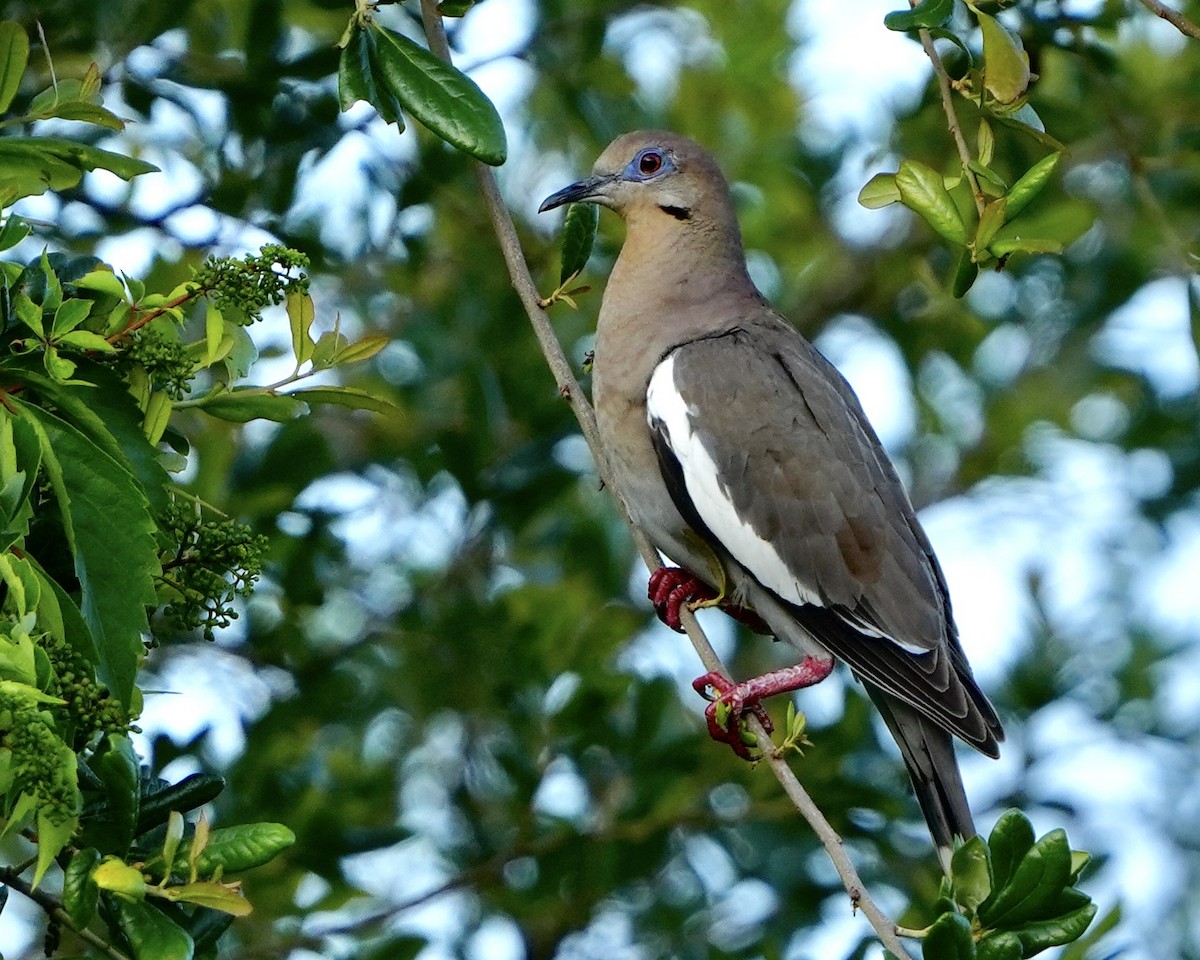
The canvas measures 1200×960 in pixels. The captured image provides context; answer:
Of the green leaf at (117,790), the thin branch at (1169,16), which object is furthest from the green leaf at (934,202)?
the green leaf at (117,790)

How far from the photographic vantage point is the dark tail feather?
3.54m

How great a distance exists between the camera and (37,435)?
188 centimetres

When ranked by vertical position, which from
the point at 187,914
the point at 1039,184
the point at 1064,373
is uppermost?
the point at 1039,184

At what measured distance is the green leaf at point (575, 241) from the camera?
121 inches

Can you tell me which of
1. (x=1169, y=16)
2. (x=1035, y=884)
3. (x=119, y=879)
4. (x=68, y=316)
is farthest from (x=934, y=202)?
(x=119, y=879)

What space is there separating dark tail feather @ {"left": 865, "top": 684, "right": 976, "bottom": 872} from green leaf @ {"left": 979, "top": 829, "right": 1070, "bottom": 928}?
142 centimetres

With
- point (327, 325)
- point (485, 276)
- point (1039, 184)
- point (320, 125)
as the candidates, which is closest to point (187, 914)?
point (1039, 184)

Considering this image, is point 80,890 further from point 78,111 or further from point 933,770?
point 933,770

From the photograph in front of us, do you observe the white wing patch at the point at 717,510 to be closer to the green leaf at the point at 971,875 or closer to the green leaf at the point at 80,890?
the green leaf at the point at 971,875

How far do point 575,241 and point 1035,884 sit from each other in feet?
5.04

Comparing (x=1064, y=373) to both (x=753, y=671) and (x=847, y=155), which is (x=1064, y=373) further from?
(x=753, y=671)

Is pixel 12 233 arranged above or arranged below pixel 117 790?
above

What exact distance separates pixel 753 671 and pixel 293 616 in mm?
1642

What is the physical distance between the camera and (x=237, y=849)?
76.9 inches
